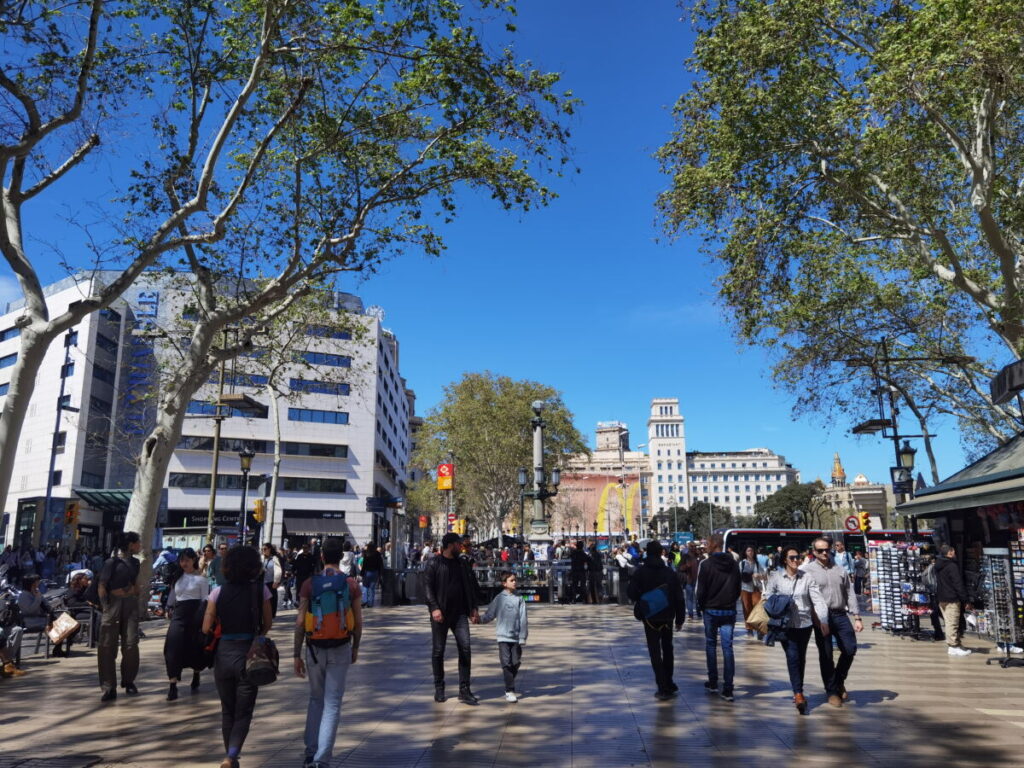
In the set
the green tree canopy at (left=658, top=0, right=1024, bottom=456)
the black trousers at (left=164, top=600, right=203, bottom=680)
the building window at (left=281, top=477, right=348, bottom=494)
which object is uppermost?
the green tree canopy at (left=658, top=0, right=1024, bottom=456)

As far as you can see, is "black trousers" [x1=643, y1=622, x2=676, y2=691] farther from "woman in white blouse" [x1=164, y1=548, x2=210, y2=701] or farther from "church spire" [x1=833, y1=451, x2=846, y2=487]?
"church spire" [x1=833, y1=451, x2=846, y2=487]

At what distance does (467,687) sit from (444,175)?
33.0ft

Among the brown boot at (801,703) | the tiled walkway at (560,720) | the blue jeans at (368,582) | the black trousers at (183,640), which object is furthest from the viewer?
the blue jeans at (368,582)

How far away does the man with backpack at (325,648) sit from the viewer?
207 inches

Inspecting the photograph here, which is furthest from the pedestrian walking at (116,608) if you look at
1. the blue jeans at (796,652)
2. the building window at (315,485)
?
the building window at (315,485)

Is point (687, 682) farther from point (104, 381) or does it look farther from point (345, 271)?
point (104, 381)

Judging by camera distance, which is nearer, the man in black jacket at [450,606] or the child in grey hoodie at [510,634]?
the man in black jacket at [450,606]

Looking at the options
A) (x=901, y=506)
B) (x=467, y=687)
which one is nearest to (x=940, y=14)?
(x=901, y=506)

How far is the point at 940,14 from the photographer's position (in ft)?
37.2

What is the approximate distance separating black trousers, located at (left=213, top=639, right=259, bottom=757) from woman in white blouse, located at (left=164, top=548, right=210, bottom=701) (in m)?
1.18

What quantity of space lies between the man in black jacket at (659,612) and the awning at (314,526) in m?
46.7

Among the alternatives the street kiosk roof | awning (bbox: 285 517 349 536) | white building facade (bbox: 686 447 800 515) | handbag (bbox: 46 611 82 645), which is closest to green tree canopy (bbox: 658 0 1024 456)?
the street kiosk roof

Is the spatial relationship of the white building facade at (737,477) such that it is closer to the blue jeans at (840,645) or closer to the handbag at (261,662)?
the blue jeans at (840,645)

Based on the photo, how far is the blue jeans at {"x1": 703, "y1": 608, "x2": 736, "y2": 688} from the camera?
796 centimetres
